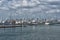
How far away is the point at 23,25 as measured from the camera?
83.4 meters

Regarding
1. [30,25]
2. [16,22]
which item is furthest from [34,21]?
[16,22]

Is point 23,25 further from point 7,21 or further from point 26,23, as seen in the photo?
point 7,21

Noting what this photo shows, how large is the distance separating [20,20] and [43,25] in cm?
2453

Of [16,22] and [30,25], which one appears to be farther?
[30,25]

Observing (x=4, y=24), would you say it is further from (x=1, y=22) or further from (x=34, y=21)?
(x=34, y=21)

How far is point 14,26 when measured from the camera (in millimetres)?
79562

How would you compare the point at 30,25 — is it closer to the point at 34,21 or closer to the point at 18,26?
the point at 34,21

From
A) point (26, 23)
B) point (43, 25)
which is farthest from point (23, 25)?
point (43, 25)

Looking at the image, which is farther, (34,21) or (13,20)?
(34,21)

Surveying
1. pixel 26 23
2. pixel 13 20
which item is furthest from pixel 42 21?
pixel 13 20

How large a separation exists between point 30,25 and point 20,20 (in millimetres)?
10171

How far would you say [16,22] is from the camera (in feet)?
272

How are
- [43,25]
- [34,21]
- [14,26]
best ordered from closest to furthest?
1. [14,26]
2. [34,21]
3. [43,25]

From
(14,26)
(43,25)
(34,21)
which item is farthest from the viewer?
(43,25)
